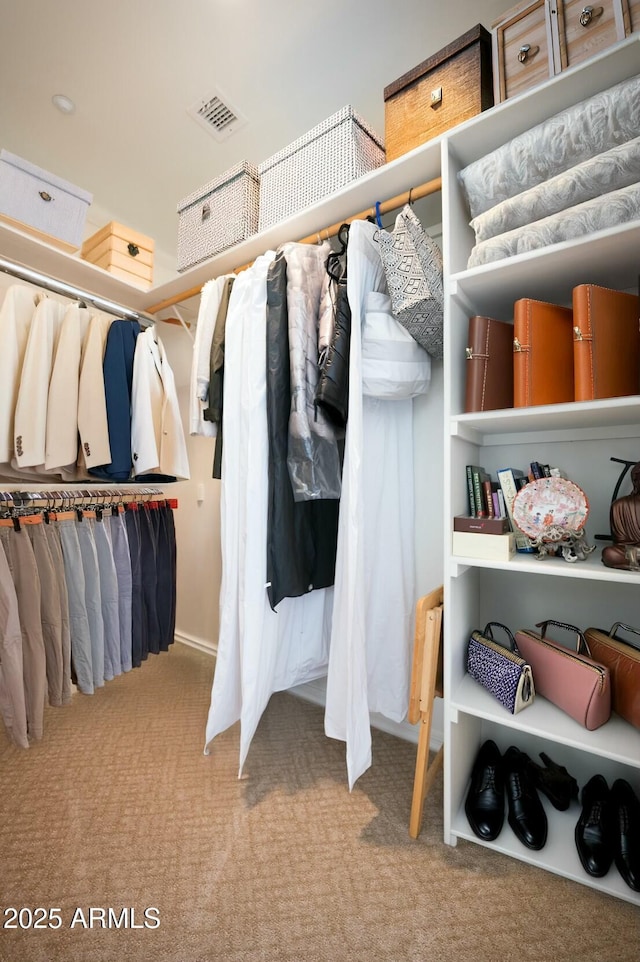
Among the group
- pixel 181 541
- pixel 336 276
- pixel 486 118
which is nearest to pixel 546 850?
pixel 336 276

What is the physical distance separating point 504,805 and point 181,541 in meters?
2.18

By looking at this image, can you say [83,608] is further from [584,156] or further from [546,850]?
[584,156]

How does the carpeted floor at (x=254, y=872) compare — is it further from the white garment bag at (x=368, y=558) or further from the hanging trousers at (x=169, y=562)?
the hanging trousers at (x=169, y=562)

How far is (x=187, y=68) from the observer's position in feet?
5.58

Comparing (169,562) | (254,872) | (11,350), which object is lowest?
(254,872)

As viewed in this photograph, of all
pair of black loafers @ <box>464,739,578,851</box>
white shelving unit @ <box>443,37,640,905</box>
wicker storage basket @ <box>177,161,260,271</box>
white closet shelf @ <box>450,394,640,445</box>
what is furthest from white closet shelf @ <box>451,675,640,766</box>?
wicker storage basket @ <box>177,161,260,271</box>

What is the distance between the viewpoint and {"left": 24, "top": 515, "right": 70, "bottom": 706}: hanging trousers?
157cm

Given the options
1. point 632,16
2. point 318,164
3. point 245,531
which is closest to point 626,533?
point 245,531

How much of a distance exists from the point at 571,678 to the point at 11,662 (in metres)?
1.76

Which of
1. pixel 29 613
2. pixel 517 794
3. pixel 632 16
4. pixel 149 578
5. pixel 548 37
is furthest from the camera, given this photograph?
pixel 149 578

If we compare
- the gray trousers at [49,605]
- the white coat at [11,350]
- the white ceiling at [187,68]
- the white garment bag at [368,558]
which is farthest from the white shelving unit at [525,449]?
the gray trousers at [49,605]

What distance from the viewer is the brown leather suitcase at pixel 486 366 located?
1.14m

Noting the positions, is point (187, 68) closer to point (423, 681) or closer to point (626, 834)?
point (423, 681)

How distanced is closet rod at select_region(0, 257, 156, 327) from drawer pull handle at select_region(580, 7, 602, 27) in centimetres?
195
